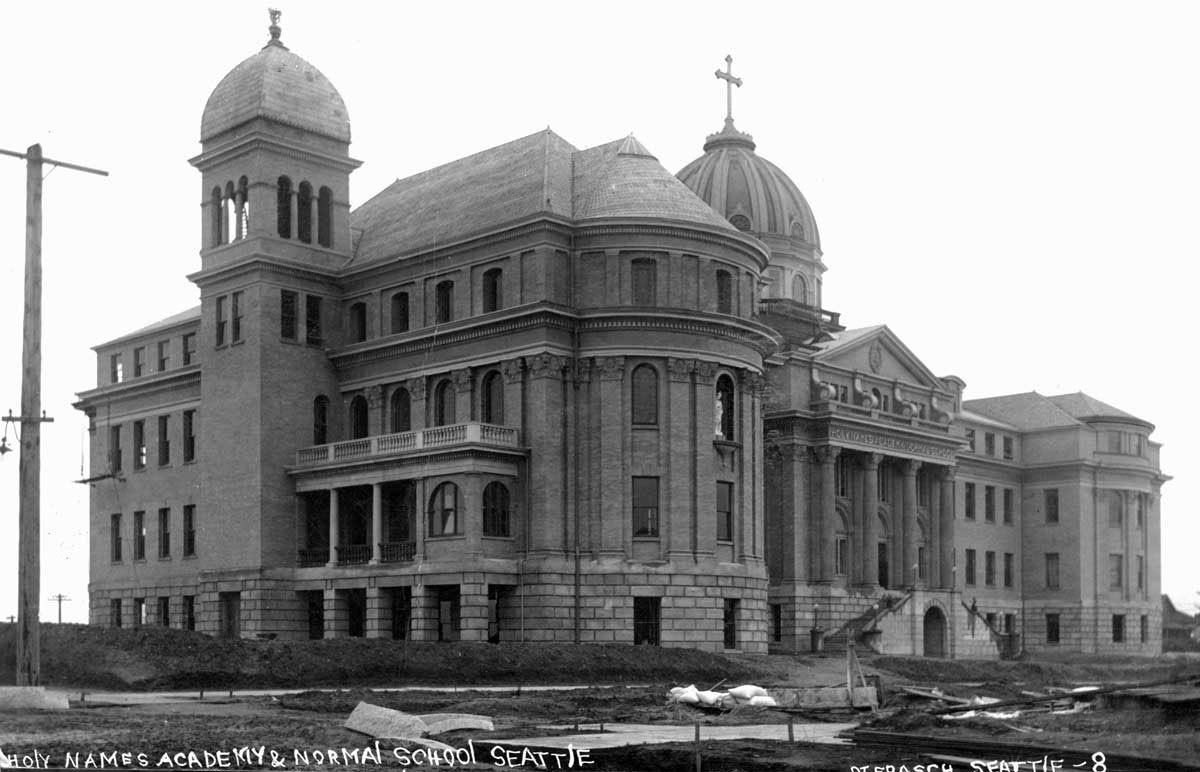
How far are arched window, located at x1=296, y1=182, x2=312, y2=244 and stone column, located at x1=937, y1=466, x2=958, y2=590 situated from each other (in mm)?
35177

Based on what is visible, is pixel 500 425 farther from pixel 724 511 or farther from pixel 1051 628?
pixel 1051 628

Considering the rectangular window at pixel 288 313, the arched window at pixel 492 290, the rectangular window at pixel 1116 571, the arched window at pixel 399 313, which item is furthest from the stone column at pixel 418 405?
the rectangular window at pixel 1116 571

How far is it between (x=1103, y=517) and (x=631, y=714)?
71.1 m

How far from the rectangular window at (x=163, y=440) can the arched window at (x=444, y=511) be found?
19177 millimetres

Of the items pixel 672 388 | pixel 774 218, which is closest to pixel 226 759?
pixel 672 388

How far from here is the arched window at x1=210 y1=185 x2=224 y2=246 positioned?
71.3m

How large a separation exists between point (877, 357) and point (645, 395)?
2460 centimetres

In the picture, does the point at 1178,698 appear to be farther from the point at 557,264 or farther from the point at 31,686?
the point at 557,264

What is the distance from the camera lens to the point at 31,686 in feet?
110

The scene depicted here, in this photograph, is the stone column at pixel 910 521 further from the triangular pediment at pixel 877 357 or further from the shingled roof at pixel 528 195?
the shingled roof at pixel 528 195

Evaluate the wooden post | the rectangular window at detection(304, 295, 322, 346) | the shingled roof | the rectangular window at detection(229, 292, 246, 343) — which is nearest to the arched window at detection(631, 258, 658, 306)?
the shingled roof

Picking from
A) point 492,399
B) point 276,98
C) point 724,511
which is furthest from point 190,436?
point 724,511

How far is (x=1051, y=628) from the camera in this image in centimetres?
9894

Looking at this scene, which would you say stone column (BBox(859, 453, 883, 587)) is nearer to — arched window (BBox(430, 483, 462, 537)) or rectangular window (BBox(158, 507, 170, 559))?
arched window (BBox(430, 483, 462, 537))
